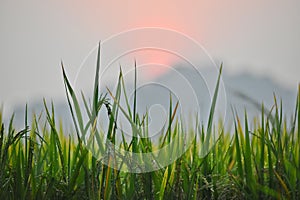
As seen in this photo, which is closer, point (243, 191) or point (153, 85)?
point (243, 191)

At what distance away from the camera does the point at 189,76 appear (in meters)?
0.92

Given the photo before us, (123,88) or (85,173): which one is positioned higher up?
(123,88)

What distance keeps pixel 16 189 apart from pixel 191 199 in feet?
0.94

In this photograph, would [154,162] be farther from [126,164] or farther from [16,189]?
[16,189]

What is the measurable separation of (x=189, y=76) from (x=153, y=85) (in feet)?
0.23

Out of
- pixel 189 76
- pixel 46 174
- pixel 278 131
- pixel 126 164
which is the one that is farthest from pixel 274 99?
pixel 46 174

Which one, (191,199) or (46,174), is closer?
(191,199)

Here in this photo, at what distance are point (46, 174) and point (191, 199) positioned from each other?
27 centimetres

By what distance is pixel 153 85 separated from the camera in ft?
3.06

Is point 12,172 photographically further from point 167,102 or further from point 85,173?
point 167,102

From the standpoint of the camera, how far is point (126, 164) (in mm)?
788

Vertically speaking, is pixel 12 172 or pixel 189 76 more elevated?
pixel 189 76

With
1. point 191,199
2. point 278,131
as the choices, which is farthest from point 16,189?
point 278,131

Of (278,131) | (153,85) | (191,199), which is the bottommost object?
(191,199)
